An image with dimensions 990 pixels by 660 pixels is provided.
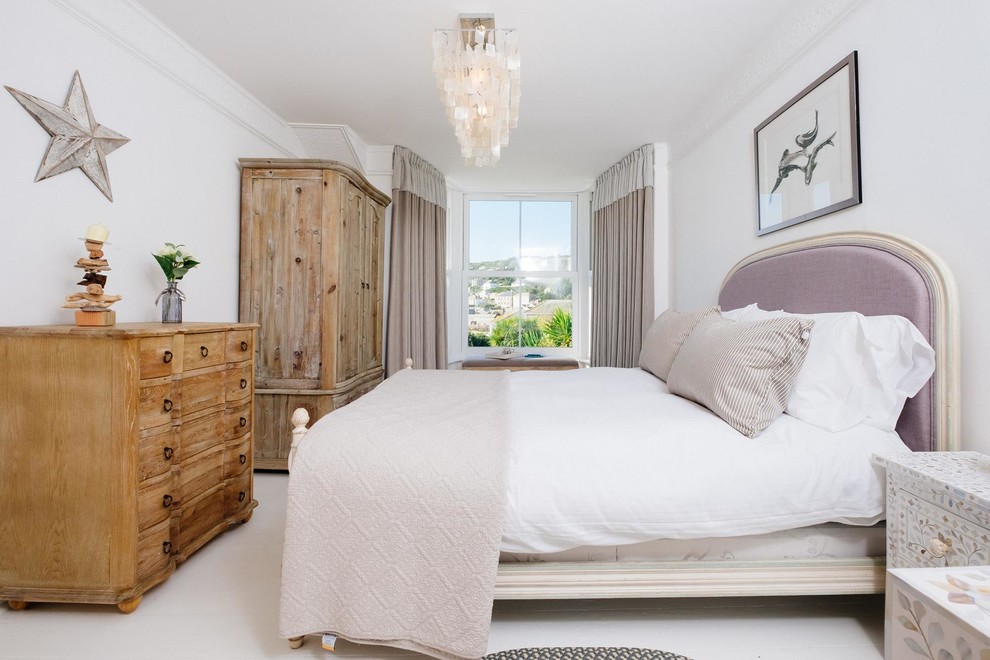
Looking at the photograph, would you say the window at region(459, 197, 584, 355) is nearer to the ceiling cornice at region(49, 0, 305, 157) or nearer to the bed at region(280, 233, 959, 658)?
the ceiling cornice at region(49, 0, 305, 157)

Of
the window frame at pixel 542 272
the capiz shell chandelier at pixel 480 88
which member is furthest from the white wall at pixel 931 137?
the window frame at pixel 542 272

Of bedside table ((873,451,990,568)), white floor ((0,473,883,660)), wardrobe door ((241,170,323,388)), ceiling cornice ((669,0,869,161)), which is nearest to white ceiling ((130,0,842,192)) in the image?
ceiling cornice ((669,0,869,161))

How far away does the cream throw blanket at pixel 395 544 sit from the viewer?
1.27 metres

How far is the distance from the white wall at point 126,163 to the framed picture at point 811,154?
10.4 feet

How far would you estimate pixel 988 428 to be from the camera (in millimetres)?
1438

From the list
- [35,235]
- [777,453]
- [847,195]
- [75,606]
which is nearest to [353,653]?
[75,606]

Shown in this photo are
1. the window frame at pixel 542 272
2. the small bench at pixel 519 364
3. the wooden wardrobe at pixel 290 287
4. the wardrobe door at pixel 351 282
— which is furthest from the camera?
the window frame at pixel 542 272

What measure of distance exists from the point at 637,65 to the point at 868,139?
1.34m

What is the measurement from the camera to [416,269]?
4.32m

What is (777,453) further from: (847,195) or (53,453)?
(53,453)

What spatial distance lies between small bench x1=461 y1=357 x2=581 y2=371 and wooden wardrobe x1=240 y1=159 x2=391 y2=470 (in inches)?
60.0

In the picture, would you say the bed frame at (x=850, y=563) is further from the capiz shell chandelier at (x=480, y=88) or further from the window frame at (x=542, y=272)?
the window frame at (x=542, y=272)

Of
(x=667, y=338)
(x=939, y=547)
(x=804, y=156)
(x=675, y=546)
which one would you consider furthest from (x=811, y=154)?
(x=675, y=546)

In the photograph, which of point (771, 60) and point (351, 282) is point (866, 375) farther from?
point (351, 282)
